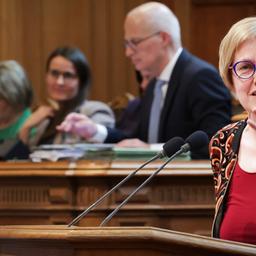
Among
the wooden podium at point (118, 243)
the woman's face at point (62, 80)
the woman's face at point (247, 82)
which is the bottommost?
the wooden podium at point (118, 243)

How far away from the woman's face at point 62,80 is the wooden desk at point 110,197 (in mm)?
1100

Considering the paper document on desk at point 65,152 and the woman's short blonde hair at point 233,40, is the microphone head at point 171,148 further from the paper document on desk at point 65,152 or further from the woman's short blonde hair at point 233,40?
the paper document on desk at point 65,152

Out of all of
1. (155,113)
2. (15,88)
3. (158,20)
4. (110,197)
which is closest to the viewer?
(110,197)

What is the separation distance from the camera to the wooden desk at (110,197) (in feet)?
13.3

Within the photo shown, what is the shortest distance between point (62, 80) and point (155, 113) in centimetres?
80

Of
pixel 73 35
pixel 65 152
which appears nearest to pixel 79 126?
pixel 65 152

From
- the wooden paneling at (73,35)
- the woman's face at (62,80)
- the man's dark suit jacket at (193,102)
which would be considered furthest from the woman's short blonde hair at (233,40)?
the wooden paneling at (73,35)

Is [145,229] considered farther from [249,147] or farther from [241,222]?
[249,147]

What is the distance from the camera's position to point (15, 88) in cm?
526

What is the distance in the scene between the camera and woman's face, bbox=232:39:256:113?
104 inches

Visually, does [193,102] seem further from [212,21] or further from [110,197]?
[212,21]

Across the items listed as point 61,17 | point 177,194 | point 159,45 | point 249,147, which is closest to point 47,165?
point 177,194

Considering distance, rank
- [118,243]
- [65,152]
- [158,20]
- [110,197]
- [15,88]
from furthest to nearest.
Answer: [15,88] < [158,20] < [65,152] < [110,197] < [118,243]

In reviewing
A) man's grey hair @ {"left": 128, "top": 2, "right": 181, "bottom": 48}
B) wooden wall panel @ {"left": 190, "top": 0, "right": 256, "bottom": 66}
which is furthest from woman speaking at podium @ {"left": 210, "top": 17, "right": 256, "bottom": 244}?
wooden wall panel @ {"left": 190, "top": 0, "right": 256, "bottom": 66}
